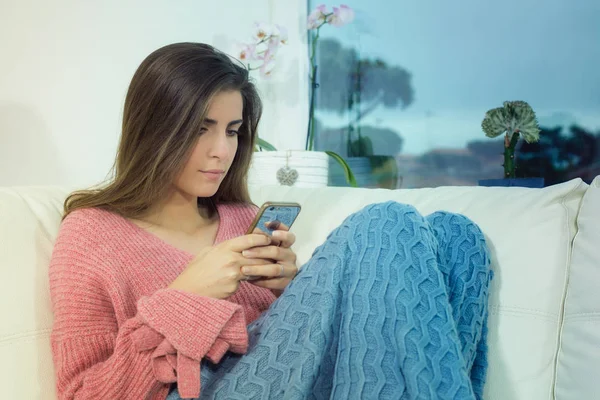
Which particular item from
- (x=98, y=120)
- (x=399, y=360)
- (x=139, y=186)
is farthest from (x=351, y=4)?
(x=399, y=360)

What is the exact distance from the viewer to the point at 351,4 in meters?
2.33

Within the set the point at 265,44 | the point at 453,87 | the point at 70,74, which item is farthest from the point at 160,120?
the point at 453,87

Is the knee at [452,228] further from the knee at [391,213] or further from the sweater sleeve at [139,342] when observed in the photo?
the sweater sleeve at [139,342]

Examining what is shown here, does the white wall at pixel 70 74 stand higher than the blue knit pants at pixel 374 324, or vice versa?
the white wall at pixel 70 74

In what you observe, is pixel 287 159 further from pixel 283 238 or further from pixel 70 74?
pixel 283 238

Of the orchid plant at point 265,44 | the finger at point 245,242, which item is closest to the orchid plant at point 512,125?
the orchid plant at point 265,44

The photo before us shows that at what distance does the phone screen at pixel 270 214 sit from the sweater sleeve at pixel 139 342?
160mm

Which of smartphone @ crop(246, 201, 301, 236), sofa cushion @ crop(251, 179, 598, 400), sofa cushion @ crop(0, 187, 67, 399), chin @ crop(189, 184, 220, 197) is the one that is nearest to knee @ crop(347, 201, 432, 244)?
smartphone @ crop(246, 201, 301, 236)

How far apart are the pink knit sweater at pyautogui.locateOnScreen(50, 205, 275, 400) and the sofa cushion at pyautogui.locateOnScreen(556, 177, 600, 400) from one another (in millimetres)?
516

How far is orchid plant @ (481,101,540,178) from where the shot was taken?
1775 mm

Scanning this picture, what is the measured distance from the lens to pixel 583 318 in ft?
3.21

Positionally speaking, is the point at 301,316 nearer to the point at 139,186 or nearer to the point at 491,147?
the point at 139,186

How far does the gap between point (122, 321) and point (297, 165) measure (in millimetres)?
947

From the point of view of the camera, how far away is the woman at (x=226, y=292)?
0.79 metres
